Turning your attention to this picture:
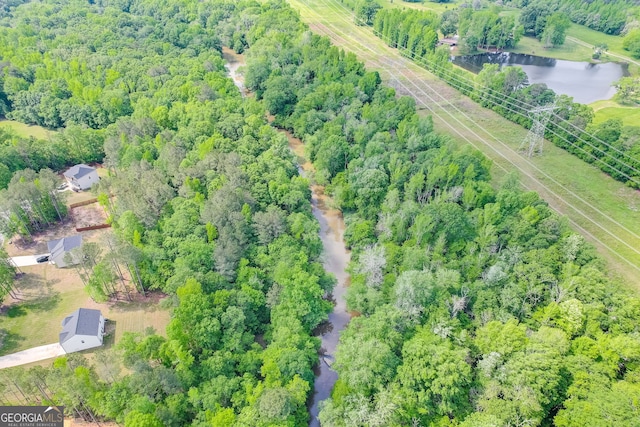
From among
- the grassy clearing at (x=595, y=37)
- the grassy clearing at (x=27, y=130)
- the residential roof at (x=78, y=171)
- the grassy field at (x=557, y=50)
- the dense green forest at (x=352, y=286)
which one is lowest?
the grassy clearing at (x=27, y=130)

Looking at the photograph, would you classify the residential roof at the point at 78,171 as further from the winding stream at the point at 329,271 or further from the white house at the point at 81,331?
the winding stream at the point at 329,271

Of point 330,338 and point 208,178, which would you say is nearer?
point 330,338

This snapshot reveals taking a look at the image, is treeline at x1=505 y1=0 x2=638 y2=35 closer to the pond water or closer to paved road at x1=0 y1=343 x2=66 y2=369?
the pond water

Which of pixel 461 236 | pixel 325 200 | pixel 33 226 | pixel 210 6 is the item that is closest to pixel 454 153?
pixel 461 236

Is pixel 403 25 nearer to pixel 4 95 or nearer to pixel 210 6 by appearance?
pixel 210 6

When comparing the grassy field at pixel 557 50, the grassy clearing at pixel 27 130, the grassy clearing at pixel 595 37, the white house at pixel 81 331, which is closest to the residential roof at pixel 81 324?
the white house at pixel 81 331

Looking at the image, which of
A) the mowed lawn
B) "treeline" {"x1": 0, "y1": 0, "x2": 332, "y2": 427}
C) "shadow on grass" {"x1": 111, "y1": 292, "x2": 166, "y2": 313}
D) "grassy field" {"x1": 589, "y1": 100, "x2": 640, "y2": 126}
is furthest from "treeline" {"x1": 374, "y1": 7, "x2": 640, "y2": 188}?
the mowed lawn

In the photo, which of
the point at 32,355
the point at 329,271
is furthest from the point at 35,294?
the point at 329,271
